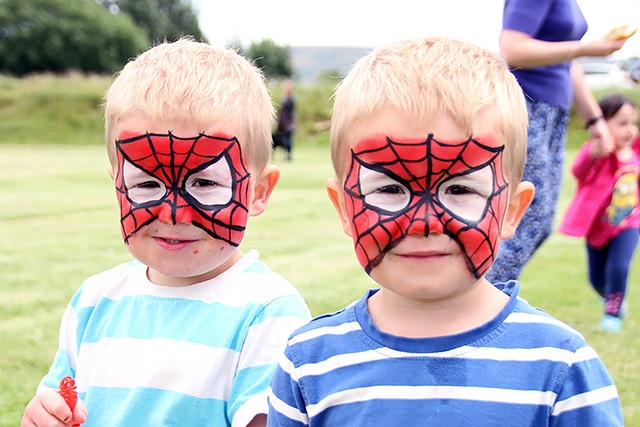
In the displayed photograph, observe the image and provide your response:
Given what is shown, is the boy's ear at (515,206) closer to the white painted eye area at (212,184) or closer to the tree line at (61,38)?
the white painted eye area at (212,184)

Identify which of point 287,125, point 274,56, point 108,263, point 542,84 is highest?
point 542,84

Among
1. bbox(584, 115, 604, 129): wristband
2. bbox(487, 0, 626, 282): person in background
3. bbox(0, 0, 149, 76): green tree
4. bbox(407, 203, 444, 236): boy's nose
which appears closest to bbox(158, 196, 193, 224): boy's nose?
bbox(407, 203, 444, 236): boy's nose

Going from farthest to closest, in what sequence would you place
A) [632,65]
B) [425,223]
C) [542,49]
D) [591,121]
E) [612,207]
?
[632,65] → [612,207] → [591,121] → [542,49] → [425,223]

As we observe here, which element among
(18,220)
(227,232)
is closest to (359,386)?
(227,232)

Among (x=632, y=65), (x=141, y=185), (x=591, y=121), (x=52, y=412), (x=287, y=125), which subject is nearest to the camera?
(x=52, y=412)

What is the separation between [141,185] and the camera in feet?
7.23

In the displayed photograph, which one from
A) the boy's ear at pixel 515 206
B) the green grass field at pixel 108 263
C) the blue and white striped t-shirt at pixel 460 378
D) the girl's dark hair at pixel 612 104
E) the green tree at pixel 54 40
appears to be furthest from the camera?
the green tree at pixel 54 40

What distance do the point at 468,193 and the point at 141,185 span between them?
961 millimetres

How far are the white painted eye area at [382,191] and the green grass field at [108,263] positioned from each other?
7.43 ft

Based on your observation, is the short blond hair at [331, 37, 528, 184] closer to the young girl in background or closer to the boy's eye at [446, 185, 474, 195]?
the boy's eye at [446, 185, 474, 195]

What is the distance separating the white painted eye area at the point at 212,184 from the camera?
2168 millimetres

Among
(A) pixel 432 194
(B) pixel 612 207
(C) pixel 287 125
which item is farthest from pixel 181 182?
(C) pixel 287 125

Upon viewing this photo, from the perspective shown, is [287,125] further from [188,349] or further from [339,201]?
[339,201]

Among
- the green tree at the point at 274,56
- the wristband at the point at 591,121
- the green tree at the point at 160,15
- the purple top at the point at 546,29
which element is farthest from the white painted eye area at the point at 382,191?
the green tree at the point at 160,15
